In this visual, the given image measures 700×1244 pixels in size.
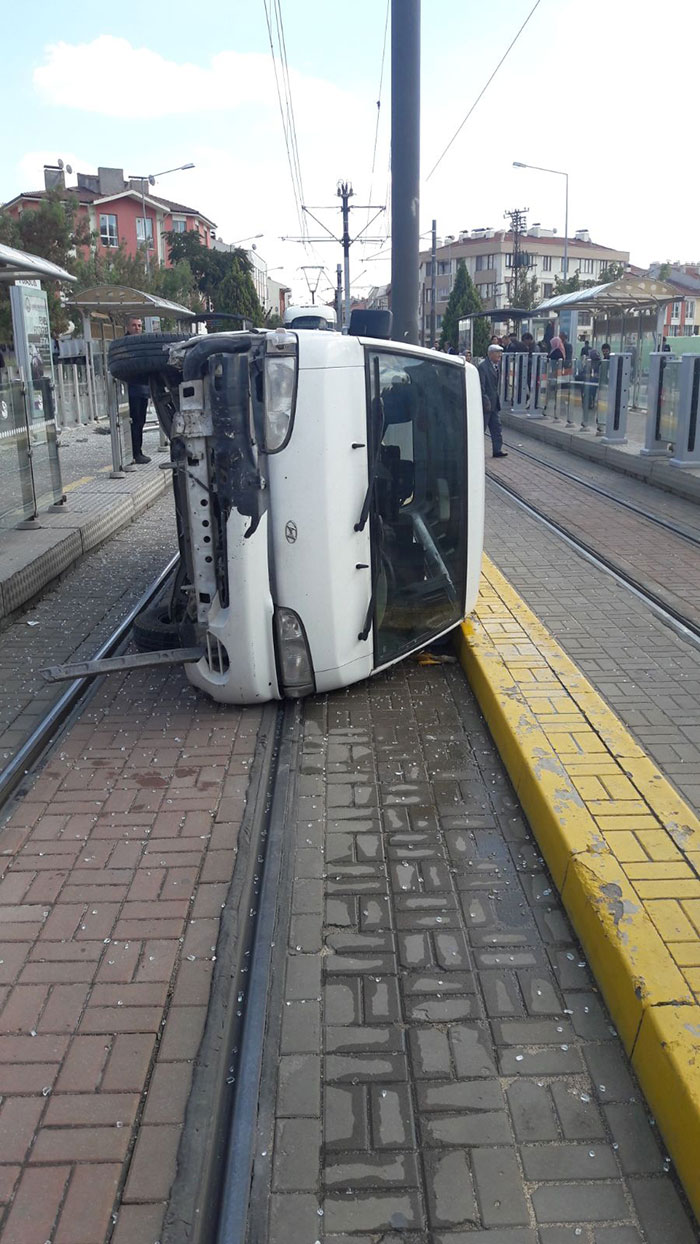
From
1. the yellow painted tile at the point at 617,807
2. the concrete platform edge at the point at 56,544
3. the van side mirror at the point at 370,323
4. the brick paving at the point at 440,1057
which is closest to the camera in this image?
the brick paving at the point at 440,1057

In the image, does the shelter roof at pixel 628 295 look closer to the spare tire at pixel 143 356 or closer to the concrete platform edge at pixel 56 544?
the concrete platform edge at pixel 56 544

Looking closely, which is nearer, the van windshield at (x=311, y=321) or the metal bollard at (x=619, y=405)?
the van windshield at (x=311, y=321)

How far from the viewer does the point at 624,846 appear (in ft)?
11.7

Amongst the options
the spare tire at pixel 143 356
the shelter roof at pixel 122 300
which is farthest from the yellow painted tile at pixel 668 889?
the shelter roof at pixel 122 300

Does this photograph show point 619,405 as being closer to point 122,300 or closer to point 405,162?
point 405,162

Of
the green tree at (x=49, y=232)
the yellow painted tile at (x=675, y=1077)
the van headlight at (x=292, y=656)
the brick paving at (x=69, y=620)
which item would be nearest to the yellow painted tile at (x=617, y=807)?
the yellow painted tile at (x=675, y=1077)

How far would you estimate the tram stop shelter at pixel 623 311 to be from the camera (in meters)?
22.8

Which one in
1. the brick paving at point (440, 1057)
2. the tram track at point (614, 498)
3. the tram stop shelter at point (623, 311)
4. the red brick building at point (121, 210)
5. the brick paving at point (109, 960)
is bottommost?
the tram track at point (614, 498)

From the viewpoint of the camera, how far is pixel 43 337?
16.3 meters

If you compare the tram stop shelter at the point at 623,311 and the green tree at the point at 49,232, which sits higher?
the green tree at the point at 49,232

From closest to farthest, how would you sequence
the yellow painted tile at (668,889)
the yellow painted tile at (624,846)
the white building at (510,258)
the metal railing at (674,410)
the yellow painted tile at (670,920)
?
the yellow painted tile at (670,920)
the yellow painted tile at (668,889)
the yellow painted tile at (624,846)
the metal railing at (674,410)
the white building at (510,258)

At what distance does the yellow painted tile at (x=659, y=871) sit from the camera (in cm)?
335

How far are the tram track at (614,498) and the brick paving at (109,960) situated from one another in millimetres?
6874

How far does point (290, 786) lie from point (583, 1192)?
2.42 meters
